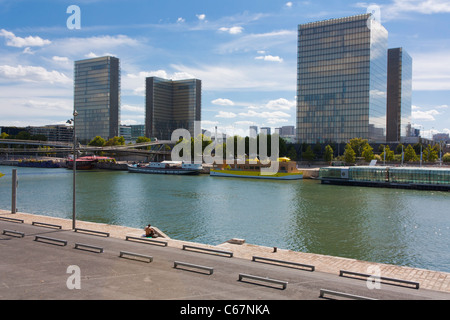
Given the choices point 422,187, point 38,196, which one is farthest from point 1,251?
point 422,187

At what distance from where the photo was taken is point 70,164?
547 feet

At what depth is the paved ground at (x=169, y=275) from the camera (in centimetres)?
1537

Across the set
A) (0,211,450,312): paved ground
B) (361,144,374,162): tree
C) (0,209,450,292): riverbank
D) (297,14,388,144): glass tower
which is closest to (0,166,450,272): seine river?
(0,209,450,292): riverbank

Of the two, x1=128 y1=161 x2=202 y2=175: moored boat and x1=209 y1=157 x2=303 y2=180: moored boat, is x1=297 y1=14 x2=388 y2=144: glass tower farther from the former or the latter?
x1=128 y1=161 x2=202 y2=175: moored boat

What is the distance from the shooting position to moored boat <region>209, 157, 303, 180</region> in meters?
108

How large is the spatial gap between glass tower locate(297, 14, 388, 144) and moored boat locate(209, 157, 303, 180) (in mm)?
67017

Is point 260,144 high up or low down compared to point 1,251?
up

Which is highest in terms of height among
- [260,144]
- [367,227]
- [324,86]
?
[324,86]

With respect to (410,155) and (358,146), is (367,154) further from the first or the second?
(410,155)

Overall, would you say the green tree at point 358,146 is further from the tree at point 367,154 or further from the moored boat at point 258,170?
the moored boat at point 258,170
